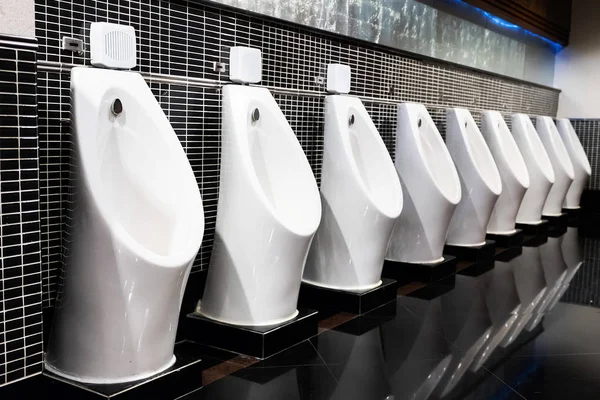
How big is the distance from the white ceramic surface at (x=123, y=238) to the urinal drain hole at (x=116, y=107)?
0.03 feet

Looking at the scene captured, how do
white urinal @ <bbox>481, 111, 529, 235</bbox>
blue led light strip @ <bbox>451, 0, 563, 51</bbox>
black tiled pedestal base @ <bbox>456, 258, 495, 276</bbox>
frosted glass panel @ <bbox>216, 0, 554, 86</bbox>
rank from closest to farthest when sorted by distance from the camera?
1. frosted glass panel @ <bbox>216, 0, 554, 86</bbox>
2. black tiled pedestal base @ <bbox>456, 258, 495, 276</bbox>
3. white urinal @ <bbox>481, 111, 529, 235</bbox>
4. blue led light strip @ <bbox>451, 0, 563, 51</bbox>

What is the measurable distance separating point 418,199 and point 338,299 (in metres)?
0.85

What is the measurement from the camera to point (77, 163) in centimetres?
173

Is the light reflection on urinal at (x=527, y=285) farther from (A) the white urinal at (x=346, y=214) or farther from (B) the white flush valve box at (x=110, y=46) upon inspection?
(B) the white flush valve box at (x=110, y=46)

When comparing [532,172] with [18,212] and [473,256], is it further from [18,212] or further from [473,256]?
[18,212]

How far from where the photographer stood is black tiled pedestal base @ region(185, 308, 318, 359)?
2.22 metres

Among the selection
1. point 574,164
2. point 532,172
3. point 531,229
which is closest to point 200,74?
point 532,172

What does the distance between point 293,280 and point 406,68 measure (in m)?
2.12

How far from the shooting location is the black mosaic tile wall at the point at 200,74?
6.54 ft

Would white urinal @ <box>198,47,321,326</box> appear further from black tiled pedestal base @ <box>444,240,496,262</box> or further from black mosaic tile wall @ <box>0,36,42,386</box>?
black tiled pedestal base @ <box>444,240,496,262</box>

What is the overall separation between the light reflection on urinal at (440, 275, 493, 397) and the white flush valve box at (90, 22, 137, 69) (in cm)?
142

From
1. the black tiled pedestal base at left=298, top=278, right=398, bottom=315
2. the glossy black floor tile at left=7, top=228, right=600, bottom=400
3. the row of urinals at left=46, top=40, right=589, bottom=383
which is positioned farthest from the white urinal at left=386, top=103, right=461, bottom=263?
the black tiled pedestal base at left=298, top=278, right=398, bottom=315

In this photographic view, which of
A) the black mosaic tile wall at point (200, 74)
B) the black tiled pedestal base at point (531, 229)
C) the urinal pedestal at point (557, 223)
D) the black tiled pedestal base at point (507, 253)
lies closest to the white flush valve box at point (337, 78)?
the black mosaic tile wall at point (200, 74)

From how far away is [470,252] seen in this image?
3893mm
